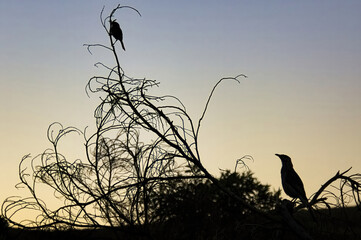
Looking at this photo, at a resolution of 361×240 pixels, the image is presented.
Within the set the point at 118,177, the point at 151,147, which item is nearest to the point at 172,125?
the point at 151,147

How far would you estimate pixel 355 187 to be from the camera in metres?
5.12

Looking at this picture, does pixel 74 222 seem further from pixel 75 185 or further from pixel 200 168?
pixel 200 168

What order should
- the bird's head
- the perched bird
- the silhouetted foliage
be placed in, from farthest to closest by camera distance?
the silhouetted foliage < the bird's head < the perched bird

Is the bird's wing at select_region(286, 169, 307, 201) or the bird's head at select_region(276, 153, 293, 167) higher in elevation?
the bird's head at select_region(276, 153, 293, 167)

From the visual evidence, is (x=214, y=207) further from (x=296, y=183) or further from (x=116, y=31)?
(x=116, y=31)

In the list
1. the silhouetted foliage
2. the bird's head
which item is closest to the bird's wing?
the bird's head

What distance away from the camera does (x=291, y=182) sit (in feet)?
20.5

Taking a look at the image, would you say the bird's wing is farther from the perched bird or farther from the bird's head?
the perched bird

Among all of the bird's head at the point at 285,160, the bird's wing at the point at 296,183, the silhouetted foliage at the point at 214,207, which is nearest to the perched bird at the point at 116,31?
the silhouetted foliage at the point at 214,207

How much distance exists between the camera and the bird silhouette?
20.1 ft

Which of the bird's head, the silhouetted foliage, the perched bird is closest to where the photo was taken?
the perched bird

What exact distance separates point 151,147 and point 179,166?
691mm

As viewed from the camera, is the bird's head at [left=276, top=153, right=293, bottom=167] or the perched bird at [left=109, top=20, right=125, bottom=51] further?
the bird's head at [left=276, top=153, right=293, bottom=167]

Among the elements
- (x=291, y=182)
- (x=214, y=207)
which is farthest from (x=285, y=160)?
(x=214, y=207)
